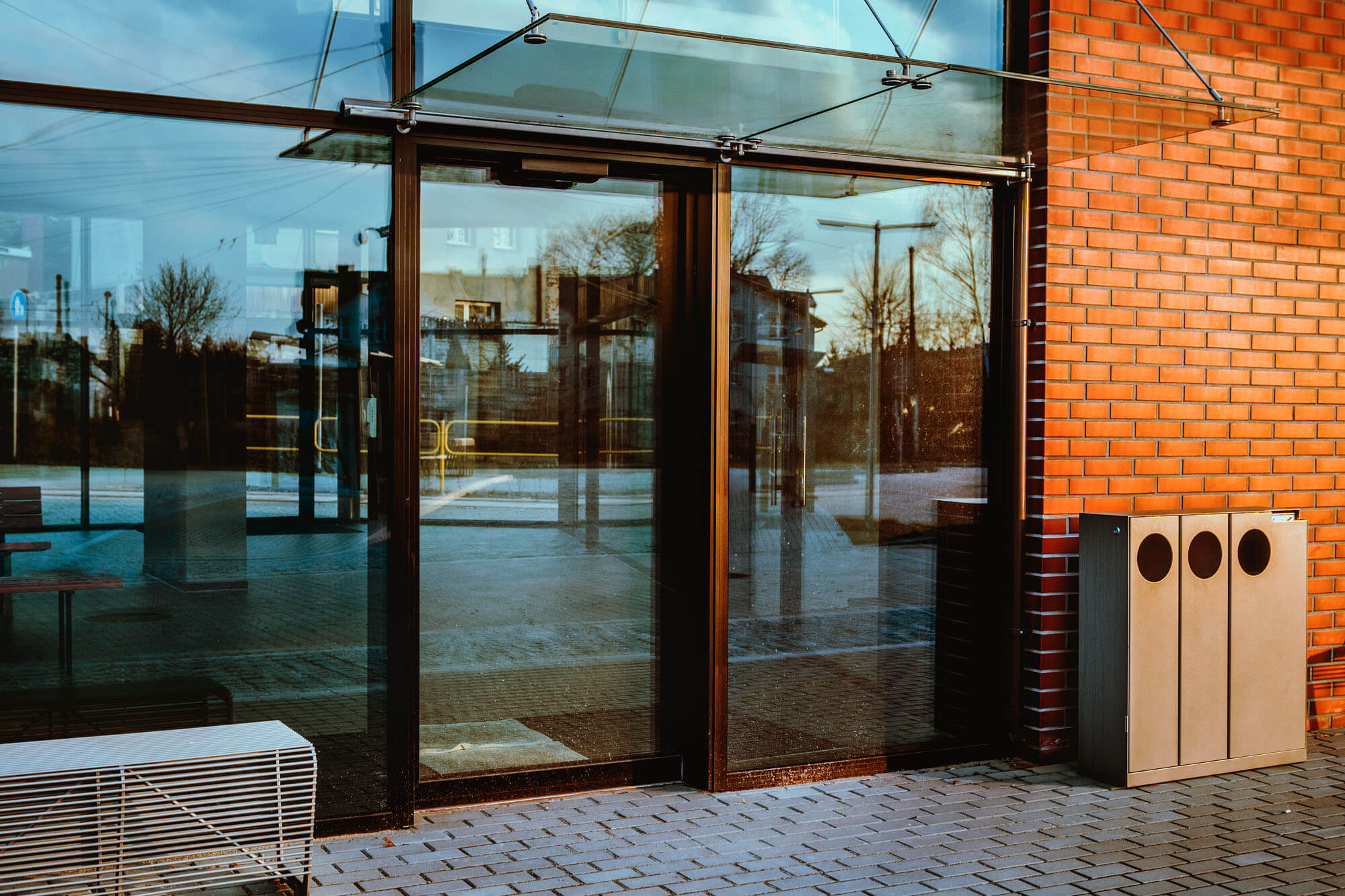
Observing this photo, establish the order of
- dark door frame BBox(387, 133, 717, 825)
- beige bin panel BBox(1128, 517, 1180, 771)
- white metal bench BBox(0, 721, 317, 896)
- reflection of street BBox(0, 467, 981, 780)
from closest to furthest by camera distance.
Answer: white metal bench BBox(0, 721, 317, 896) < reflection of street BBox(0, 467, 981, 780) < dark door frame BBox(387, 133, 717, 825) < beige bin panel BBox(1128, 517, 1180, 771)

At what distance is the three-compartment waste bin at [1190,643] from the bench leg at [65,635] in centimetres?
416

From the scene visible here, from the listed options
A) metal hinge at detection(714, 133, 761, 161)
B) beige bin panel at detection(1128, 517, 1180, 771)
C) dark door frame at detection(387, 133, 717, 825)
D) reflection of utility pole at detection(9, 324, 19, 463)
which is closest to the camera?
reflection of utility pole at detection(9, 324, 19, 463)

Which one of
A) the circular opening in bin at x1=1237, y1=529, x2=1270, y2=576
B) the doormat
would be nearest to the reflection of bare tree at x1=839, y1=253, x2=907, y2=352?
the circular opening in bin at x1=1237, y1=529, x2=1270, y2=576

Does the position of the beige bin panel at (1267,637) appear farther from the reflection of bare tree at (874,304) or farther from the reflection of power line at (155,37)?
the reflection of power line at (155,37)

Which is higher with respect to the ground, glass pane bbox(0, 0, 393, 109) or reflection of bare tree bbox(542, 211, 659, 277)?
glass pane bbox(0, 0, 393, 109)

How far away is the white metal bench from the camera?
3385mm

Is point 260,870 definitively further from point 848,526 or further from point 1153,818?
point 1153,818

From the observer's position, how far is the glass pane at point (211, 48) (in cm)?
417

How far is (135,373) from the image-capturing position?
14.1ft

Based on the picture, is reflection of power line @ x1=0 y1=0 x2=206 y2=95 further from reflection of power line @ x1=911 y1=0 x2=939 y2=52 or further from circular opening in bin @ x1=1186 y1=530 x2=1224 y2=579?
circular opening in bin @ x1=1186 y1=530 x2=1224 y2=579

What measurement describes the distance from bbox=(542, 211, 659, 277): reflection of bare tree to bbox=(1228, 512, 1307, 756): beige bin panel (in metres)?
2.92

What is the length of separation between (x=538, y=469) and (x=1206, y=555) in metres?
3.03

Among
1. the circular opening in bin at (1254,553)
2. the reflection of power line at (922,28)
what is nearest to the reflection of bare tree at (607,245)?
the reflection of power line at (922,28)

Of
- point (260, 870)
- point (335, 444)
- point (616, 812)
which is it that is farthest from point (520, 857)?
point (335, 444)
